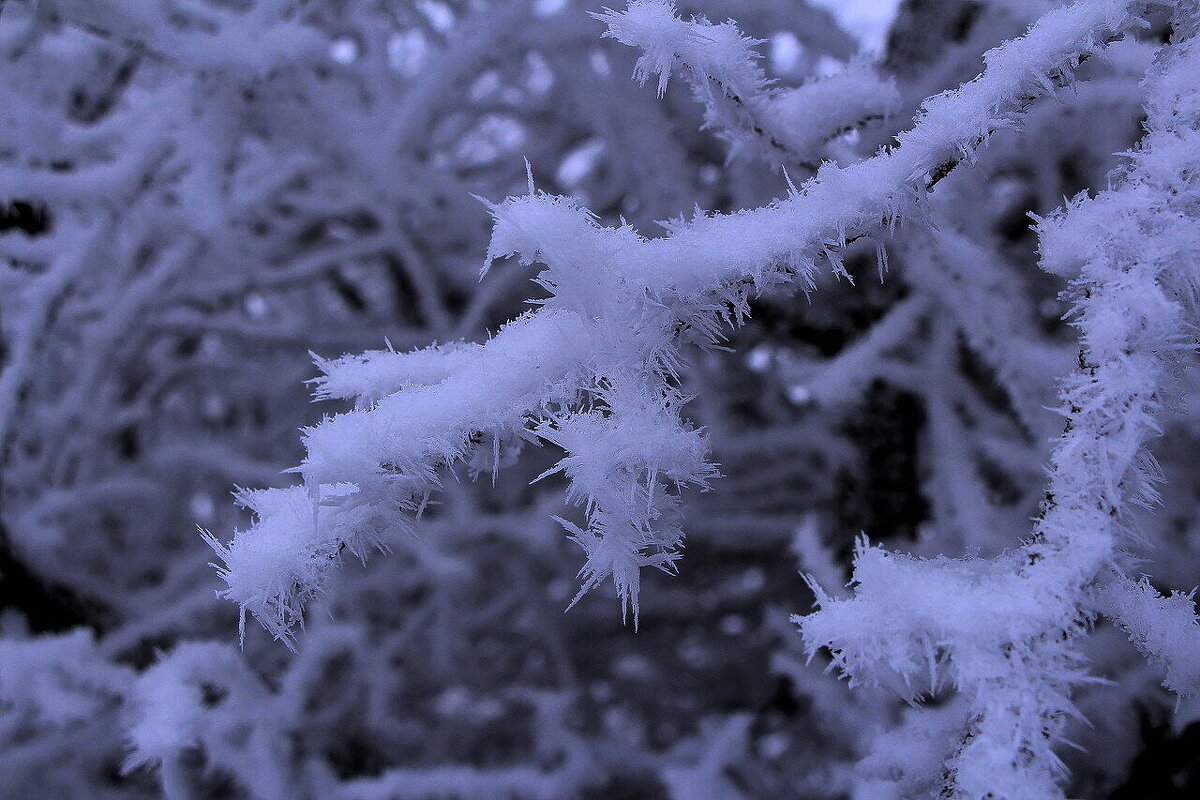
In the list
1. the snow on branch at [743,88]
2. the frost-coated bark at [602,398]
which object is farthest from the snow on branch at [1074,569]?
the snow on branch at [743,88]

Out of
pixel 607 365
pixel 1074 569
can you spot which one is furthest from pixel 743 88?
pixel 1074 569

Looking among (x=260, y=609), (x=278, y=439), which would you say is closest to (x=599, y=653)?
(x=278, y=439)

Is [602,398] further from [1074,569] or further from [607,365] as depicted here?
[1074,569]

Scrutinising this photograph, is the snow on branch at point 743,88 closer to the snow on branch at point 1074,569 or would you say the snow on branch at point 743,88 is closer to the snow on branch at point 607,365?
the snow on branch at point 607,365

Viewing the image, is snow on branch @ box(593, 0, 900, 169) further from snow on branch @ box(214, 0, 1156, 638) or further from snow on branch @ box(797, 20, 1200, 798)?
snow on branch @ box(797, 20, 1200, 798)

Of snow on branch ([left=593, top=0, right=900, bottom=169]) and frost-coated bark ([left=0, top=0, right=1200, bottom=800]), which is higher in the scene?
snow on branch ([left=593, top=0, right=900, bottom=169])

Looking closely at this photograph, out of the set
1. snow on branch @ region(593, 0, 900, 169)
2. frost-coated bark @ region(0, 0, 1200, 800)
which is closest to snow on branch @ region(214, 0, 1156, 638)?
frost-coated bark @ region(0, 0, 1200, 800)

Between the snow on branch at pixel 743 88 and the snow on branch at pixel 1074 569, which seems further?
the snow on branch at pixel 743 88

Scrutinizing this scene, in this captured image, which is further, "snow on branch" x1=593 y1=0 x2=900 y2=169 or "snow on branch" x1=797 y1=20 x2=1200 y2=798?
"snow on branch" x1=593 y1=0 x2=900 y2=169
